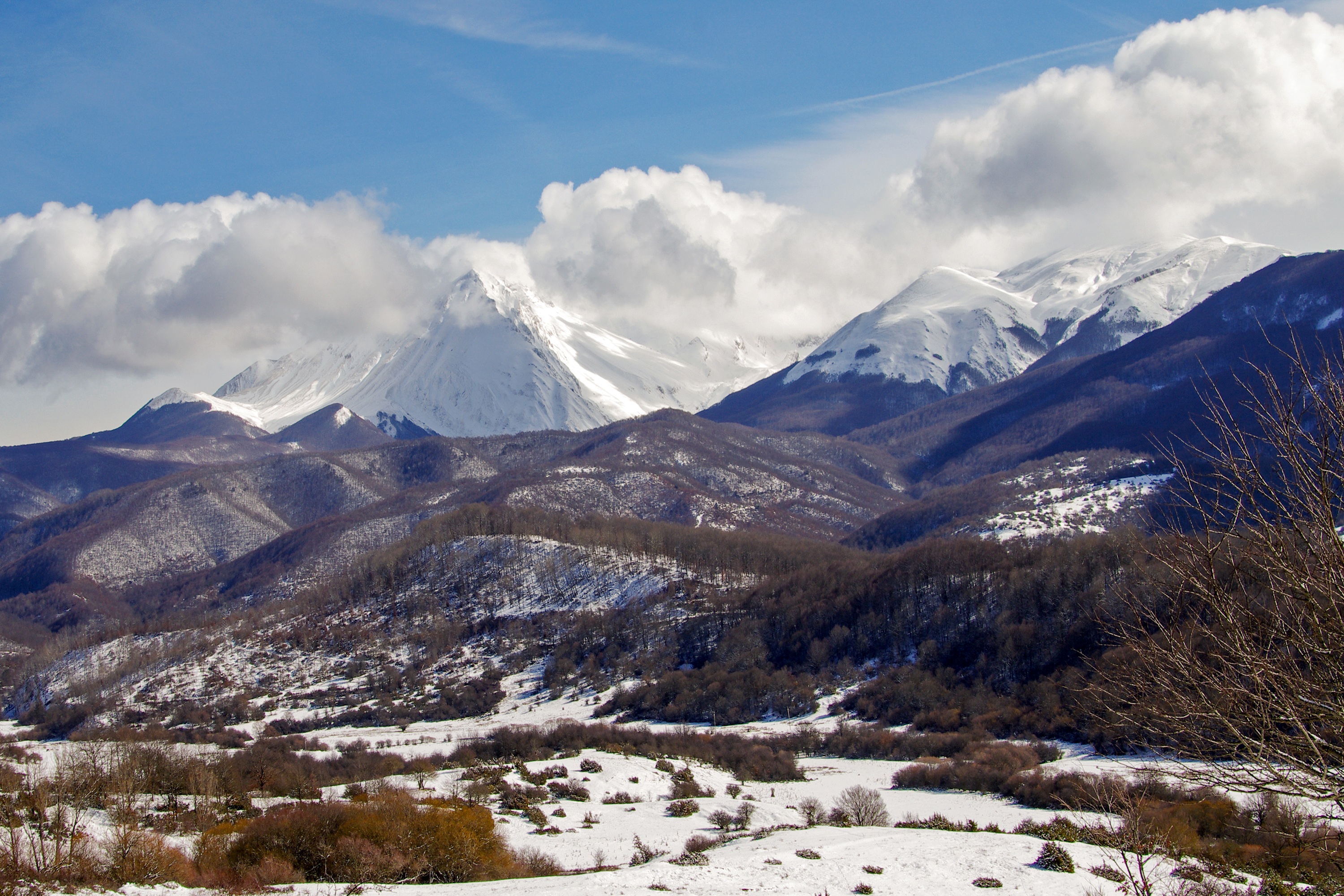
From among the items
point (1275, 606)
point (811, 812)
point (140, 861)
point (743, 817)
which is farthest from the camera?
point (743, 817)

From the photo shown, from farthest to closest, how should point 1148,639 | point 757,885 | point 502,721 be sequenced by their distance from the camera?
point 502,721, point 757,885, point 1148,639

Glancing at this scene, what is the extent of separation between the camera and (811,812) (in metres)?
54.3

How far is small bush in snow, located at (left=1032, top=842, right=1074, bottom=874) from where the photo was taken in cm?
3581

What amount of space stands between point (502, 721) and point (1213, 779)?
12212cm

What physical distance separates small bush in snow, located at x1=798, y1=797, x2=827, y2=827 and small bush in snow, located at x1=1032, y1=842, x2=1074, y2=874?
54.2 ft

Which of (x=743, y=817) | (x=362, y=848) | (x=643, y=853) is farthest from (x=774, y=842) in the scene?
(x=362, y=848)

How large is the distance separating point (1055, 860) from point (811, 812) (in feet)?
65.7

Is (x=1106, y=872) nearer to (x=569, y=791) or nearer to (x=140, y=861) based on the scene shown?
(x=140, y=861)

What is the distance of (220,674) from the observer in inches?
6476

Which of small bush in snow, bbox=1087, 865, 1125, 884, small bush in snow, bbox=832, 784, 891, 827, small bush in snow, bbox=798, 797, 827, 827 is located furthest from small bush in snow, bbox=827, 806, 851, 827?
small bush in snow, bbox=1087, 865, 1125, 884

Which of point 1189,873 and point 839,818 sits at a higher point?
point 1189,873

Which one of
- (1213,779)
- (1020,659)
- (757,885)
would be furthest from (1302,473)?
(1020,659)

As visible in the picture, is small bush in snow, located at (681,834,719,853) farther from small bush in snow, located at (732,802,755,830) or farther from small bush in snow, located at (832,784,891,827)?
small bush in snow, located at (832,784,891,827)

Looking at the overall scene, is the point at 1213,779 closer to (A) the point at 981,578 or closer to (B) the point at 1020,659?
(B) the point at 1020,659
